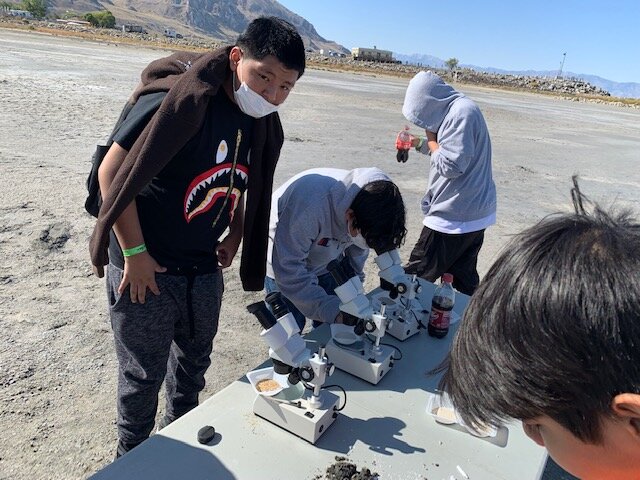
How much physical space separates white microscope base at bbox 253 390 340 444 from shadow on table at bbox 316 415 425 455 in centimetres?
3

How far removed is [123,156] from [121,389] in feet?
2.69

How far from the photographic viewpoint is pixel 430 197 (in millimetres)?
3043

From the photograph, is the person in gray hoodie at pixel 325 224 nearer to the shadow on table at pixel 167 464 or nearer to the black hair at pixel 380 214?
the black hair at pixel 380 214

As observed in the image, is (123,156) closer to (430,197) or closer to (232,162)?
(232,162)

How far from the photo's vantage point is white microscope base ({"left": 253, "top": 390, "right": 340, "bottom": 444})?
1.30m

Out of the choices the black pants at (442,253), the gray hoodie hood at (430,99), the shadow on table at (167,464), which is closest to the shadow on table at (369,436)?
the shadow on table at (167,464)

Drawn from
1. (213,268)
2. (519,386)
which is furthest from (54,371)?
(519,386)

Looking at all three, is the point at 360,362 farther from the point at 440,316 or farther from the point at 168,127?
the point at 168,127

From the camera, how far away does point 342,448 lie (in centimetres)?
131

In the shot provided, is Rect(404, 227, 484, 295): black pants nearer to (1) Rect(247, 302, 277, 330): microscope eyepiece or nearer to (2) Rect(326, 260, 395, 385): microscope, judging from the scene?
(2) Rect(326, 260, 395, 385): microscope

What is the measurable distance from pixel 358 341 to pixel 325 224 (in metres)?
0.48

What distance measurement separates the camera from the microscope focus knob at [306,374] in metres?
1.31

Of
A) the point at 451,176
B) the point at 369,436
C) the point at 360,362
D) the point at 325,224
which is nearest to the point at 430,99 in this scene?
the point at 451,176

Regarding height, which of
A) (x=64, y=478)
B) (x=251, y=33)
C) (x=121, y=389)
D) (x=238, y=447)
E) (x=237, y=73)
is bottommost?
(x=64, y=478)
